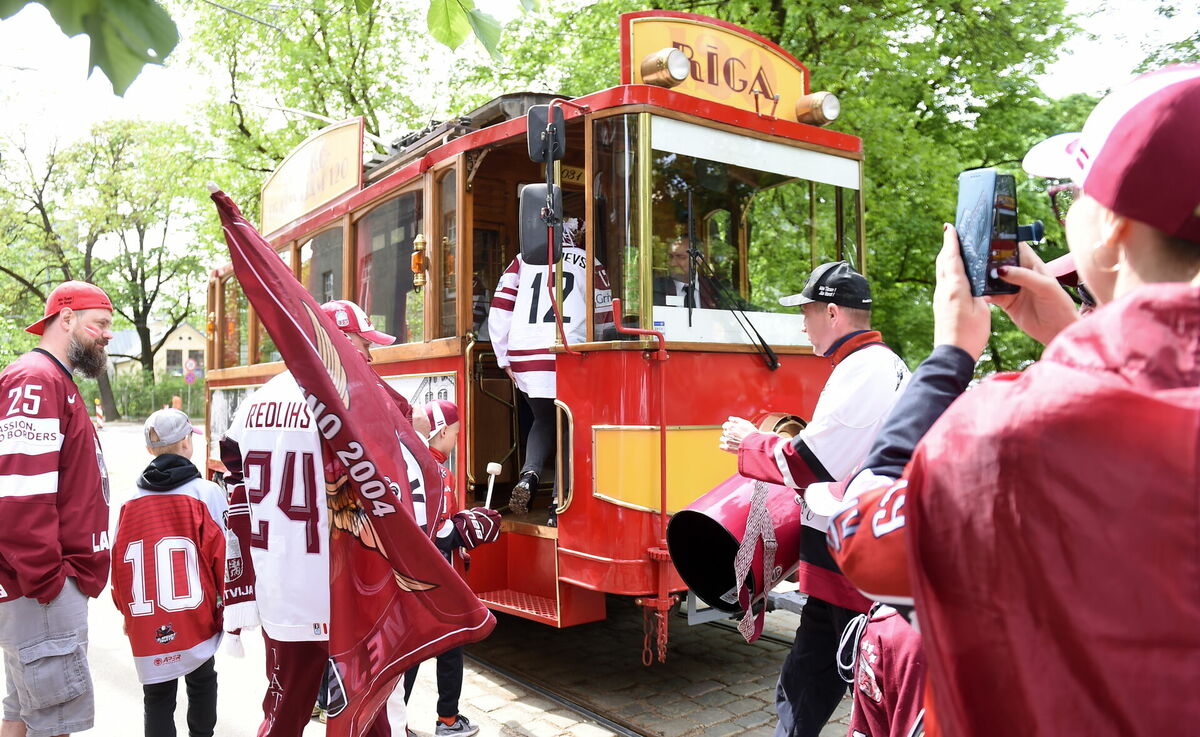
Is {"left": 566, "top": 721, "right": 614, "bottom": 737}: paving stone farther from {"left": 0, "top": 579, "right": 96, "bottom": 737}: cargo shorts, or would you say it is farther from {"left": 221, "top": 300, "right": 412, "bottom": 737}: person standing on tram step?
{"left": 0, "top": 579, "right": 96, "bottom": 737}: cargo shorts

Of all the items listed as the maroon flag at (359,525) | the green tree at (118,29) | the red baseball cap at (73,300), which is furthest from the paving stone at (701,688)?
the green tree at (118,29)

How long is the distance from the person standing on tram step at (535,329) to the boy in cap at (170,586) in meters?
1.94

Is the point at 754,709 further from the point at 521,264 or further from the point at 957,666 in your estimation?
the point at 957,666

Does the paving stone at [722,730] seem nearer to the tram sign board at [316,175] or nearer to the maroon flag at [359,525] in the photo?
the maroon flag at [359,525]

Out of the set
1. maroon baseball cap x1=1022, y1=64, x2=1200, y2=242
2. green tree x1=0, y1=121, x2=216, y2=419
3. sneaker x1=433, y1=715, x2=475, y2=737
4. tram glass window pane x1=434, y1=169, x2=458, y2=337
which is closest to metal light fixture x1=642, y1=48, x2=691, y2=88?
tram glass window pane x1=434, y1=169, x2=458, y2=337

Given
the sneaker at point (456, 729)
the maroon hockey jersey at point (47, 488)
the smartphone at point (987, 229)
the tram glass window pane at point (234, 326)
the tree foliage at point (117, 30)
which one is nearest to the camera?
the smartphone at point (987, 229)

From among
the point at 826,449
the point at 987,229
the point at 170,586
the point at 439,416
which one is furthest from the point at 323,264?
the point at 987,229

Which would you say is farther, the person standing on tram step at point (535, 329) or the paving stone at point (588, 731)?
the person standing on tram step at point (535, 329)

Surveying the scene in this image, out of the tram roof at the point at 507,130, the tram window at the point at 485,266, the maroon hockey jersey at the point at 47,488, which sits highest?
the tram roof at the point at 507,130

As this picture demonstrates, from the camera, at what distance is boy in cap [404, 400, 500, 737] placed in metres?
4.00

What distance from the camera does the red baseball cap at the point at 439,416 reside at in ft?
14.2

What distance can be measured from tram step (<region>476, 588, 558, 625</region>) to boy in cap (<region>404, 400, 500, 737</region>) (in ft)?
1.96

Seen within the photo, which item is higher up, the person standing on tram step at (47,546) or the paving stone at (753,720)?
the person standing on tram step at (47,546)

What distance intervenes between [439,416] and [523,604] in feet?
4.19
